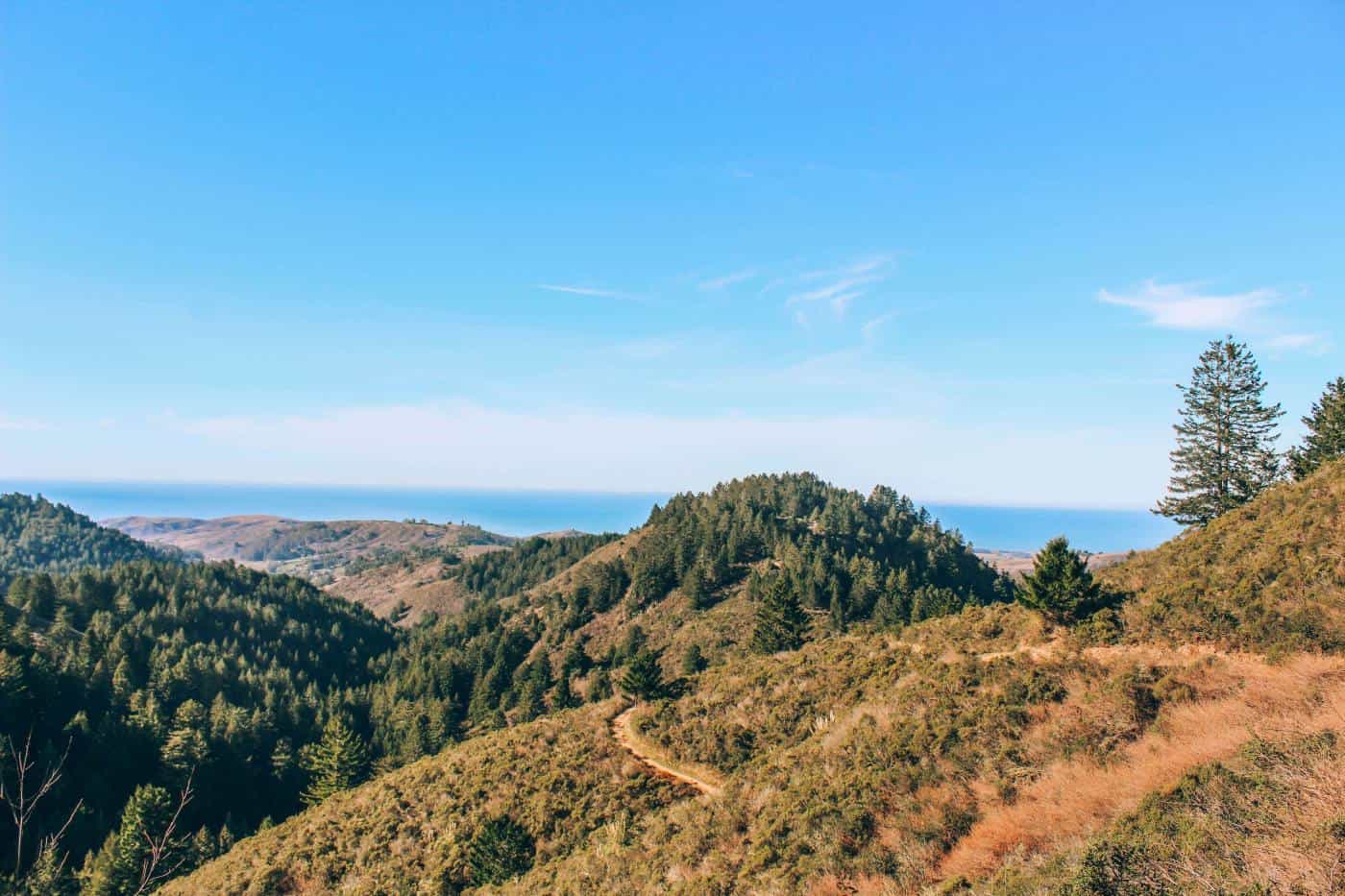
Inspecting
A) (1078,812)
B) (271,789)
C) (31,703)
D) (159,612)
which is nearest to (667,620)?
(271,789)

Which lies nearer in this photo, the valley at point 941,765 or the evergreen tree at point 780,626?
the valley at point 941,765

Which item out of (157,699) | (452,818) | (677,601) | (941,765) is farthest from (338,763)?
(157,699)

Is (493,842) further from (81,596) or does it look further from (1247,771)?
(81,596)

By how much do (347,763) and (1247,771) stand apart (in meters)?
65.8

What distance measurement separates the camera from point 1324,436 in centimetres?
4041

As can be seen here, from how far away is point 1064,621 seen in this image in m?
27.9

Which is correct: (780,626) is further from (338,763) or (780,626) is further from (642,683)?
(338,763)

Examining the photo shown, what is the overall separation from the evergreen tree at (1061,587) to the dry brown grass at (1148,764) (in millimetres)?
9583

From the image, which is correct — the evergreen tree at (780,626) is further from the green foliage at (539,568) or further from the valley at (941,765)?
the green foliage at (539,568)

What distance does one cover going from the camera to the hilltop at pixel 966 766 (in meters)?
11.4

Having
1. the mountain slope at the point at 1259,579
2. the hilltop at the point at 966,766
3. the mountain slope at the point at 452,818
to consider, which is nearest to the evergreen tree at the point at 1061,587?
the hilltop at the point at 966,766

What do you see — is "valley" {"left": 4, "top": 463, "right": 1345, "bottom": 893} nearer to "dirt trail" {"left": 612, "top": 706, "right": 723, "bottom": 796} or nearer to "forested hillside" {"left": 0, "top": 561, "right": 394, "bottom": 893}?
"dirt trail" {"left": 612, "top": 706, "right": 723, "bottom": 796}

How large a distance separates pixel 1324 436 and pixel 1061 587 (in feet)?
96.0

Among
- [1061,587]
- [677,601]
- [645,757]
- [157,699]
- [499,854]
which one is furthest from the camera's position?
[677,601]
